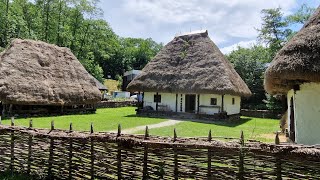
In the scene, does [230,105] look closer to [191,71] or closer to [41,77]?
[191,71]

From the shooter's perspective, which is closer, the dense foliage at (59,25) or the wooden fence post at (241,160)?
the wooden fence post at (241,160)

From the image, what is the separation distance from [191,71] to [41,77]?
10986 millimetres

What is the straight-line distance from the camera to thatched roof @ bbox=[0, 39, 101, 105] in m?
20.1

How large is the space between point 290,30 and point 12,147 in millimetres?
30710

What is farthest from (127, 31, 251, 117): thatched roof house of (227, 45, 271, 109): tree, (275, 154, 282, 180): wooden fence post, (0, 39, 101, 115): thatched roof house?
→ (275, 154, 282, 180): wooden fence post

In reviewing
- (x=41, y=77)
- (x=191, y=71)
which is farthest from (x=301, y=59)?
(x=41, y=77)

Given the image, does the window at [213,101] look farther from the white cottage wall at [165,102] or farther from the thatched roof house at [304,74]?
the thatched roof house at [304,74]

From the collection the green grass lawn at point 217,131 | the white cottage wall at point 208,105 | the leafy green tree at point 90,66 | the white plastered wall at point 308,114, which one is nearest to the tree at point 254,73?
the white cottage wall at point 208,105

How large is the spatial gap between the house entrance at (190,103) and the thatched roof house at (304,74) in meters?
15.0

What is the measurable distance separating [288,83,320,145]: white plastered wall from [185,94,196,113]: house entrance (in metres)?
15.3

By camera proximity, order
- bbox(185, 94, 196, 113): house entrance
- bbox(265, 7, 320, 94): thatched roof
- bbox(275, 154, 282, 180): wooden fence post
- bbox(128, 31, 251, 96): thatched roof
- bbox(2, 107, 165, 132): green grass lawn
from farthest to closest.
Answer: bbox(185, 94, 196, 113): house entrance, bbox(128, 31, 251, 96): thatched roof, bbox(2, 107, 165, 132): green grass lawn, bbox(265, 7, 320, 94): thatched roof, bbox(275, 154, 282, 180): wooden fence post

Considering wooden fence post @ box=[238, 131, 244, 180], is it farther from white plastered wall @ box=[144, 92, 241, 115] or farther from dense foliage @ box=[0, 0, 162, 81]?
dense foliage @ box=[0, 0, 162, 81]

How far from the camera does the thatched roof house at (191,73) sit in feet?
74.0

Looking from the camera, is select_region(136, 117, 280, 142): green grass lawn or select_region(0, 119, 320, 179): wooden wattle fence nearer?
select_region(0, 119, 320, 179): wooden wattle fence
